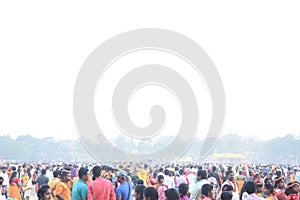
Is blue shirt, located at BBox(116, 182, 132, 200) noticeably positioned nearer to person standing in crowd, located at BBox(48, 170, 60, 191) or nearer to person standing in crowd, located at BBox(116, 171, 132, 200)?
person standing in crowd, located at BBox(116, 171, 132, 200)

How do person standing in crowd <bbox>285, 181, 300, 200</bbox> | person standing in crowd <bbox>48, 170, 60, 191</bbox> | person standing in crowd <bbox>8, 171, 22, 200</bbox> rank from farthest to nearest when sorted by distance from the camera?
person standing in crowd <bbox>8, 171, 22, 200</bbox>
person standing in crowd <bbox>48, 170, 60, 191</bbox>
person standing in crowd <bbox>285, 181, 300, 200</bbox>

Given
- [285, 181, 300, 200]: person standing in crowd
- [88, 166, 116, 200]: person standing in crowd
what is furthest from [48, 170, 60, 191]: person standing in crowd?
[285, 181, 300, 200]: person standing in crowd

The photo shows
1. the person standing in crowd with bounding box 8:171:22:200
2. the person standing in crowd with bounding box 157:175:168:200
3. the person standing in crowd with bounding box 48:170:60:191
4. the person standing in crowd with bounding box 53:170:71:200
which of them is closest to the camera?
the person standing in crowd with bounding box 53:170:71:200

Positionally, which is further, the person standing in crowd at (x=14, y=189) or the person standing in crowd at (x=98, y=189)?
the person standing in crowd at (x=14, y=189)

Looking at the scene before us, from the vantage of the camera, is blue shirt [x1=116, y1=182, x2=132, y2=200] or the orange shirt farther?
blue shirt [x1=116, y1=182, x2=132, y2=200]

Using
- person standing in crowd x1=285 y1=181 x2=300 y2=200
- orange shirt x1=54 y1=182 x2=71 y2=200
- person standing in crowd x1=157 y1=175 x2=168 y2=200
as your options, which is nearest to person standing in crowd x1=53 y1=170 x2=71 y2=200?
orange shirt x1=54 y1=182 x2=71 y2=200

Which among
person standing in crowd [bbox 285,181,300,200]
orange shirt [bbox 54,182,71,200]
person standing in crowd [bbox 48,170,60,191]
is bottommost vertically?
person standing in crowd [bbox 285,181,300,200]

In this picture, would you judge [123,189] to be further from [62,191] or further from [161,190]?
[62,191]

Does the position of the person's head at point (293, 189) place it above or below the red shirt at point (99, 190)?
below

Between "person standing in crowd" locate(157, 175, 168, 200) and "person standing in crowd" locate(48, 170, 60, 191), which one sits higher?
"person standing in crowd" locate(48, 170, 60, 191)

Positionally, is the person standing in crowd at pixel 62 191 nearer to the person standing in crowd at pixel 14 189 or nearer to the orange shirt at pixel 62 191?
the orange shirt at pixel 62 191

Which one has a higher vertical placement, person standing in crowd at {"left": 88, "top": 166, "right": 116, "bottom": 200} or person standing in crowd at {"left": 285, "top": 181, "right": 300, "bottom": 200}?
person standing in crowd at {"left": 88, "top": 166, "right": 116, "bottom": 200}

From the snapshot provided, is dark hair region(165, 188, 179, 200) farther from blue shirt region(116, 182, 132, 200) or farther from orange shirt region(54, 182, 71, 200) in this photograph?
blue shirt region(116, 182, 132, 200)

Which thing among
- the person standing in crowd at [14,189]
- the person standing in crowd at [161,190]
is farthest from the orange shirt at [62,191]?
the person standing in crowd at [14,189]
